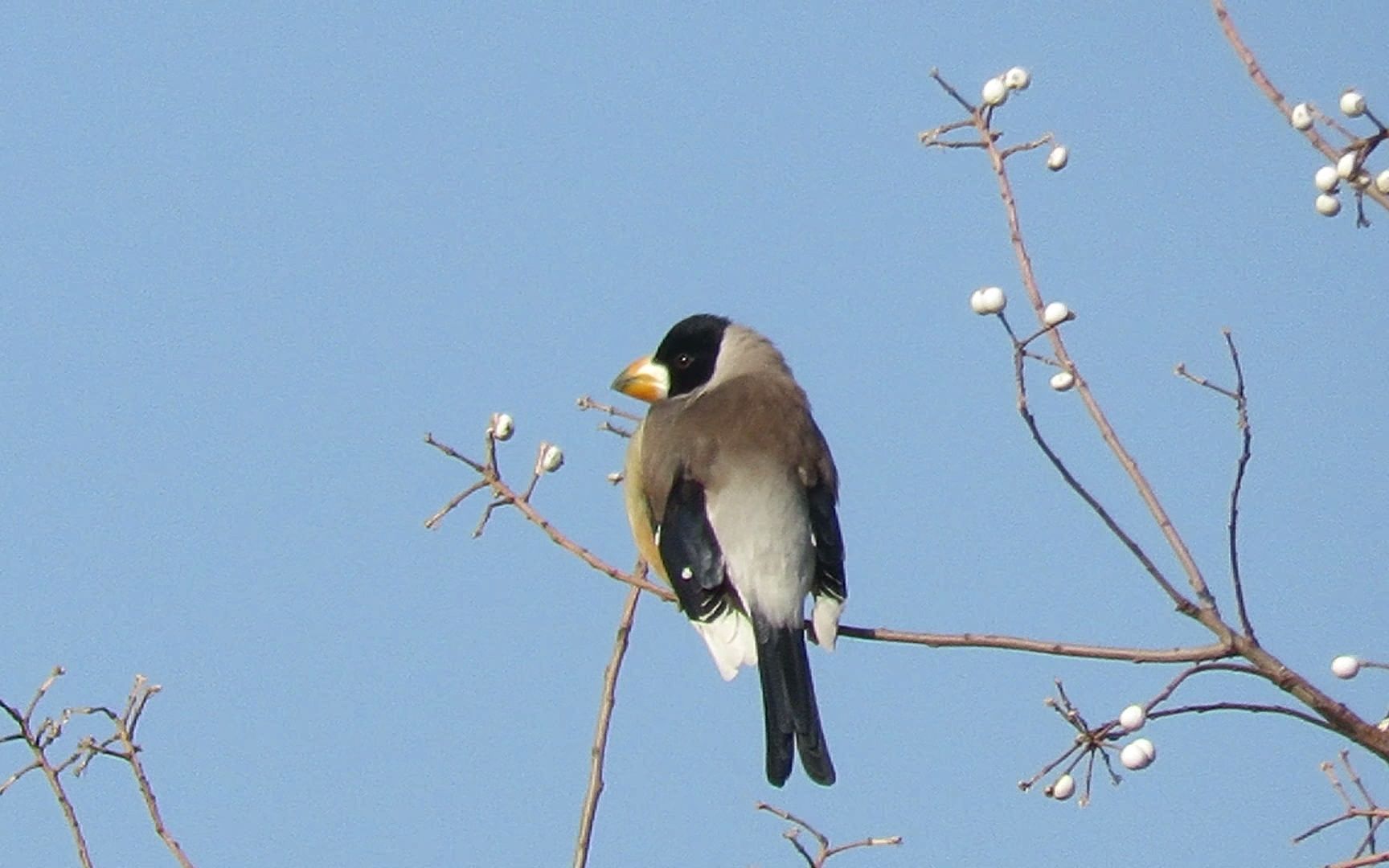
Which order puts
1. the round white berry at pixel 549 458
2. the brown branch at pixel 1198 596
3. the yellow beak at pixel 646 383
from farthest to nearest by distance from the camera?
the yellow beak at pixel 646 383 → the round white berry at pixel 549 458 → the brown branch at pixel 1198 596

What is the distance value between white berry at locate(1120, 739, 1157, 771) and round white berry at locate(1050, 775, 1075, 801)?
0.12 meters

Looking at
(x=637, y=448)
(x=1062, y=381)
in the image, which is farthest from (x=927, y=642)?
(x=637, y=448)

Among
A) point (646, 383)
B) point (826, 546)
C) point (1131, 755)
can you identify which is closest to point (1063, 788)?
point (1131, 755)

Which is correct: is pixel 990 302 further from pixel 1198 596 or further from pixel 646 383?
pixel 646 383

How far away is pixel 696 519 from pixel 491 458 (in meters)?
1.03

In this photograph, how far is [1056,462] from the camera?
3143 millimetres

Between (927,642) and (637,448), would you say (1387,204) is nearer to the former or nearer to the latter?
(927,642)

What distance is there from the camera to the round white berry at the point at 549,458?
14.2ft

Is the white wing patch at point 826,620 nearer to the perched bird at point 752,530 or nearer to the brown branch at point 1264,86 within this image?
the perched bird at point 752,530

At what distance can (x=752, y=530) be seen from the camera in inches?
202

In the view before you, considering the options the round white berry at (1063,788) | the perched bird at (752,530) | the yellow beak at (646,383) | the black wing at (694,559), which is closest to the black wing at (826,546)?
the perched bird at (752,530)

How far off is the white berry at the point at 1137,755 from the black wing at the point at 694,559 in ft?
6.16

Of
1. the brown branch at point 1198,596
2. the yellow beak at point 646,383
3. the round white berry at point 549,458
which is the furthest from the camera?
the yellow beak at point 646,383

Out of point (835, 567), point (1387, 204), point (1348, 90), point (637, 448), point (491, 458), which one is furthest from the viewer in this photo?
point (637, 448)
